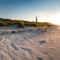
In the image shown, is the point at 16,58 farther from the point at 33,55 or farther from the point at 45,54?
the point at 45,54

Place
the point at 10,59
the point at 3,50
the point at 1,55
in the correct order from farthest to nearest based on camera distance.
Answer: the point at 3,50, the point at 1,55, the point at 10,59

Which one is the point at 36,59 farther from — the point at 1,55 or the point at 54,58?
the point at 1,55

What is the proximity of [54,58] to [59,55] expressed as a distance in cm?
27

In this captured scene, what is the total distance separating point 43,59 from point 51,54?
1.39ft

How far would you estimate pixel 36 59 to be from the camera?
10.3 feet

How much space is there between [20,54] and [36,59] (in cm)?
56

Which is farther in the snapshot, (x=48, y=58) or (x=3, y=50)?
(x=3, y=50)

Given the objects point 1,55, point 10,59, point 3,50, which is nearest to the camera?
point 10,59

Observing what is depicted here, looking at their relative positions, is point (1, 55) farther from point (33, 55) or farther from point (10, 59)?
point (33, 55)

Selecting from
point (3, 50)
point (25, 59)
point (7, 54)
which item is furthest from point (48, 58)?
point (3, 50)

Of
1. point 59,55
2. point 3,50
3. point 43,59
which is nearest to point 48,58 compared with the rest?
point 43,59

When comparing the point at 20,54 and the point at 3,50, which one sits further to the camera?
the point at 3,50

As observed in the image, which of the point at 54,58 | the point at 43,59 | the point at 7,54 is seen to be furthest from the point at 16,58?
the point at 54,58

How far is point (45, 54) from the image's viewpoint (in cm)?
346
